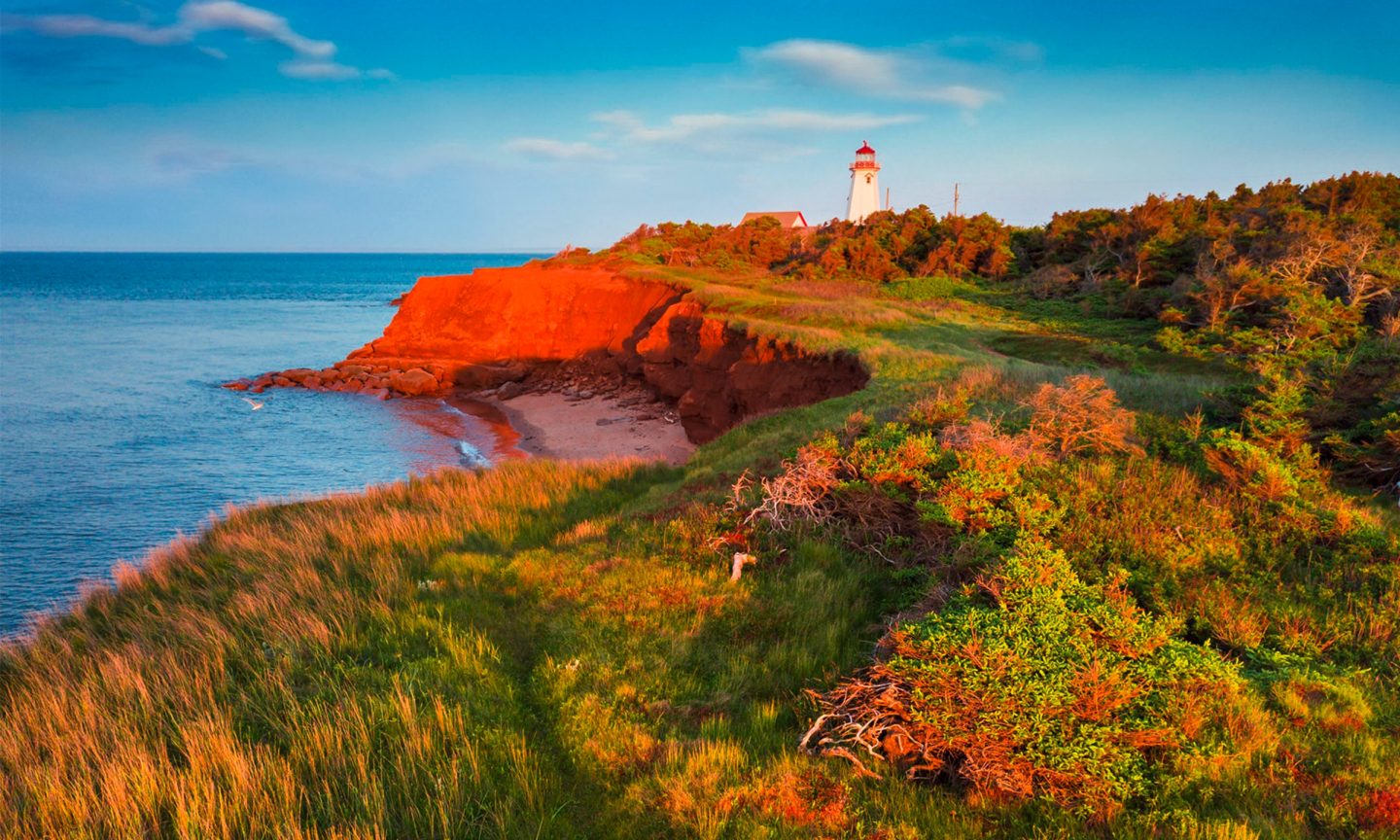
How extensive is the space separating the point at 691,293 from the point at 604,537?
23.2m

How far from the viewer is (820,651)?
591 cm

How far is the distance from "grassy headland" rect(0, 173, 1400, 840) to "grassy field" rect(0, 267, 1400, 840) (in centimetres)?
3

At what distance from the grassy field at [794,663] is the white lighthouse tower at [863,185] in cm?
5812

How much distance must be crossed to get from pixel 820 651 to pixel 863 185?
65.0 metres

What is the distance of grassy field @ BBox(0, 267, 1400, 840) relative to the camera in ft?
13.3

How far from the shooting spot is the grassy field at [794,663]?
406 cm

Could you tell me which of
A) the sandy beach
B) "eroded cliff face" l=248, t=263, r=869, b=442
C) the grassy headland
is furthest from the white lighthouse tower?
the grassy headland

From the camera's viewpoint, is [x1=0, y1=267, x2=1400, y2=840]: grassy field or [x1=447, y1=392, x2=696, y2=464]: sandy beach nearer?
[x1=0, y1=267, x2=1400, y2=840]: grassy field

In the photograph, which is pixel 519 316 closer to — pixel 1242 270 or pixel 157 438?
pixel 157 438

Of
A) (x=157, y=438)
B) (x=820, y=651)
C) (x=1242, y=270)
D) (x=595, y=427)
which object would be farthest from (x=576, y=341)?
(x=820, y=651)

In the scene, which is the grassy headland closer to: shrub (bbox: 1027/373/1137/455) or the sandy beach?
shrub (bbox: 1027/373/1137/455)

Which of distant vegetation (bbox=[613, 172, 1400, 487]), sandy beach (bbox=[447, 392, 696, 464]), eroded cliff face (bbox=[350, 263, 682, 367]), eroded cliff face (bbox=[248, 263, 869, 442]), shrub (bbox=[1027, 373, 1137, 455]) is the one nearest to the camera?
shrub (bbox=[1027, 373, 1137, 455])

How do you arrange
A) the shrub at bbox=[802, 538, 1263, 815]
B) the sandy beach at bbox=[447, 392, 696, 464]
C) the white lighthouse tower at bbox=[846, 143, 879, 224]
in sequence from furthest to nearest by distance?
the white lighthouse tower at bbox=[846, 143, 879, 224]
the sandy beach at bbox=[447, 392, 696, 464]
the shrub at bbox=[802, 538, 1263, 815]

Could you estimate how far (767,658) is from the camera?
5.86 m
